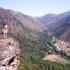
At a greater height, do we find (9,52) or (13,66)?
(9,52)

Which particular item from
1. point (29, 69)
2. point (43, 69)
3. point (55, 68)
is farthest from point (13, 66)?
point (55, 68)

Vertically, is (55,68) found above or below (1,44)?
below

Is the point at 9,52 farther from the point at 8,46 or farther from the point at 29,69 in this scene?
the point at 29,69

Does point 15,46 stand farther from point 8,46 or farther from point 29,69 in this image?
point 29,69

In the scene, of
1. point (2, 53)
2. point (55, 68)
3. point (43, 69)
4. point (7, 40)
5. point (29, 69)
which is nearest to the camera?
point (2, 53)

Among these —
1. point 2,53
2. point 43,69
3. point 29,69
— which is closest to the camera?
point 2,53

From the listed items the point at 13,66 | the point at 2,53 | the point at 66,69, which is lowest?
the point at 66,69

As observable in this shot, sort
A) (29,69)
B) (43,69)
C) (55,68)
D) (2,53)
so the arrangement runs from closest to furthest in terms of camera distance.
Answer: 1. (2,53)
2. (29,69)
3. (43,69)
4. (55,68)

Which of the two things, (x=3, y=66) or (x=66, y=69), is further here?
(x=66, y=69)

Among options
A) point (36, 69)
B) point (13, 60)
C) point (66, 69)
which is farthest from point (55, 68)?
point (13, 60)
